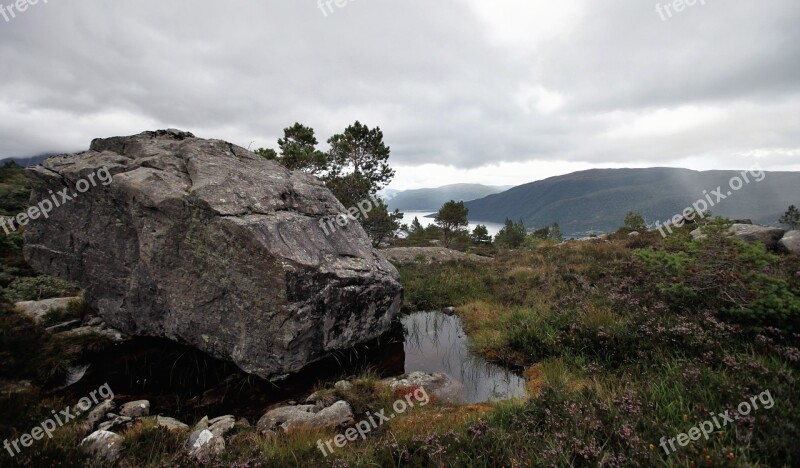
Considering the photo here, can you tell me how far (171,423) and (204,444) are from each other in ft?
5.81

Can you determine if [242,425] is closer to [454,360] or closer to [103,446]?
[103,446]

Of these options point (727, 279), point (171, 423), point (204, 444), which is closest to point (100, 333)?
point (171, 423)

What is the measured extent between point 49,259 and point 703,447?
15334 millimetres

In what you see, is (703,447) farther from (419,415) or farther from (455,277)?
(455,277)

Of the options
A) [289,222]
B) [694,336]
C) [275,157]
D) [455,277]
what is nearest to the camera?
[694,336]

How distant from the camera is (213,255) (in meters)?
7.71

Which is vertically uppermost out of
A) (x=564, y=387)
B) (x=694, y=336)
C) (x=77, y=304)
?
(x=77, y=304)

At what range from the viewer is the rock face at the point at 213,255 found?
7.39m

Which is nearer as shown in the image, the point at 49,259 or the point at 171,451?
the point at 171,451

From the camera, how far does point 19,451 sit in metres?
3.97

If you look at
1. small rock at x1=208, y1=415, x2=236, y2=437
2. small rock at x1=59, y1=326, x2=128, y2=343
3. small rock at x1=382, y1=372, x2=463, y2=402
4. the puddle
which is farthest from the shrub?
small rock at x1=382, y1=372, x2=463, y2=402

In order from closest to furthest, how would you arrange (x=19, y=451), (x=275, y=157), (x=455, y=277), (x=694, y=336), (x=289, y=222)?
(x=19, y=451)
(x=694, y=336)
(x=289, y=222)
(x=455, y=277)
(x=275, y=157)

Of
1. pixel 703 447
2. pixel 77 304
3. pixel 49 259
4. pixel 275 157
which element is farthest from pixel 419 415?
pixel 275 157

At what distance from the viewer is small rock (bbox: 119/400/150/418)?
19.8 ft
